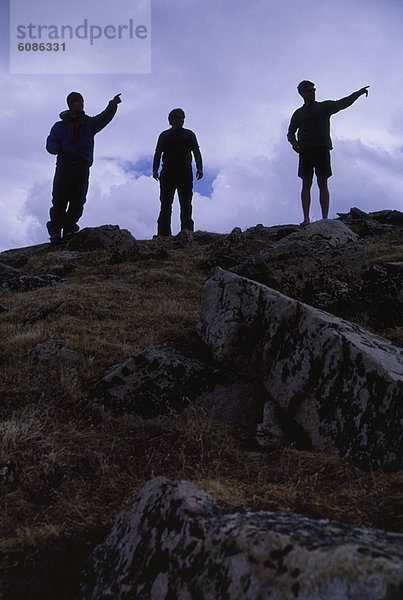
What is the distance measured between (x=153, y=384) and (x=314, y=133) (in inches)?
418

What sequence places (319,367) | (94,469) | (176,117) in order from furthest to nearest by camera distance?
(176,117), (319,367), (94,469)

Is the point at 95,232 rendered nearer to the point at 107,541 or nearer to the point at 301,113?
the point at 301,113

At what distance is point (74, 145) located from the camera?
47.8 feet

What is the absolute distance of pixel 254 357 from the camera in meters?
5.35

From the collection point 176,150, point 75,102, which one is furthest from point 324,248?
point 75,102

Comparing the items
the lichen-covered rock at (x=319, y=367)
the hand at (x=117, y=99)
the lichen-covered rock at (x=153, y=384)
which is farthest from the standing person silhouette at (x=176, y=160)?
the lichen-covered rock at (x=153, y=384)

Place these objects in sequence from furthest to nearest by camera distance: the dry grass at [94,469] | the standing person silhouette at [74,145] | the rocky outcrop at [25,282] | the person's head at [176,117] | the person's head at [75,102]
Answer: the person's head at [176,117] < the standing person silhouette at [74,145] < the person's head at [75,102] < the rocky outcrop at [25,282] < the dry grass at [94,469]

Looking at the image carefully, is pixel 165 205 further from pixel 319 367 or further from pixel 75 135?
pixel 319 367

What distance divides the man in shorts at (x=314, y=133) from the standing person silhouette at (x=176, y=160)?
407cm

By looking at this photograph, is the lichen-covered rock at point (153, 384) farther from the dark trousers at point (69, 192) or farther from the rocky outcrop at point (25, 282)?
the dark trousers at point (69, 192)

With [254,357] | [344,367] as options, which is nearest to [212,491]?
[344,367]

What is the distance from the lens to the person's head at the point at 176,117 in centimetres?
1540

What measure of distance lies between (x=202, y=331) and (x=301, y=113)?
9.76 metres

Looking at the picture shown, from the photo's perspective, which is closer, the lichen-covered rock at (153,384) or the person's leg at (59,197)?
the lichen-covered rock at (153,384)
